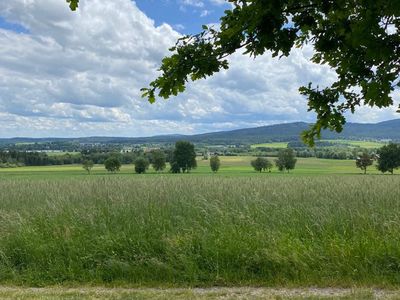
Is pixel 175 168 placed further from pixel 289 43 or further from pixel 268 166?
pixel 289 43

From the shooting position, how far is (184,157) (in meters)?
75.8

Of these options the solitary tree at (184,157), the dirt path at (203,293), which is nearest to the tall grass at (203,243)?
the dirt path at (203,293)

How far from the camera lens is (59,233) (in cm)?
884

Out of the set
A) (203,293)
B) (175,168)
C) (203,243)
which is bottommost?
(175,168)

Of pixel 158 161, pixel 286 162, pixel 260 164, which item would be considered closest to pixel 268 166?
pixel 260 164

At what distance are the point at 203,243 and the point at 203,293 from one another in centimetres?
145

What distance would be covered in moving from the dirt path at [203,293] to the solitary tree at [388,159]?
62.1 metres

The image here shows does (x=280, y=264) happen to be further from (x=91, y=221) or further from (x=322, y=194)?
(x=322, y=194)

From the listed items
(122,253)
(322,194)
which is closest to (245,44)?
(122,253)

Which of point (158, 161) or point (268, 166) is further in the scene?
point (158, 161)

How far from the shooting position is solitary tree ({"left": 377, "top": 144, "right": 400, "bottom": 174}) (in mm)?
63503

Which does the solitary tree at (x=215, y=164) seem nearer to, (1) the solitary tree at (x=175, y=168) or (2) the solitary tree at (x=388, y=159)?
(1) the solitary tree at (x=175, y=168)

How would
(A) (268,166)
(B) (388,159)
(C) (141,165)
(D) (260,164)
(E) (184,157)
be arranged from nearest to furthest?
(B) (388,159) < (C) (141,165) < (D) (260,164) < (A) (268,166) < (E) (184,157)

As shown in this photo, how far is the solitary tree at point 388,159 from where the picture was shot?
6350cm
